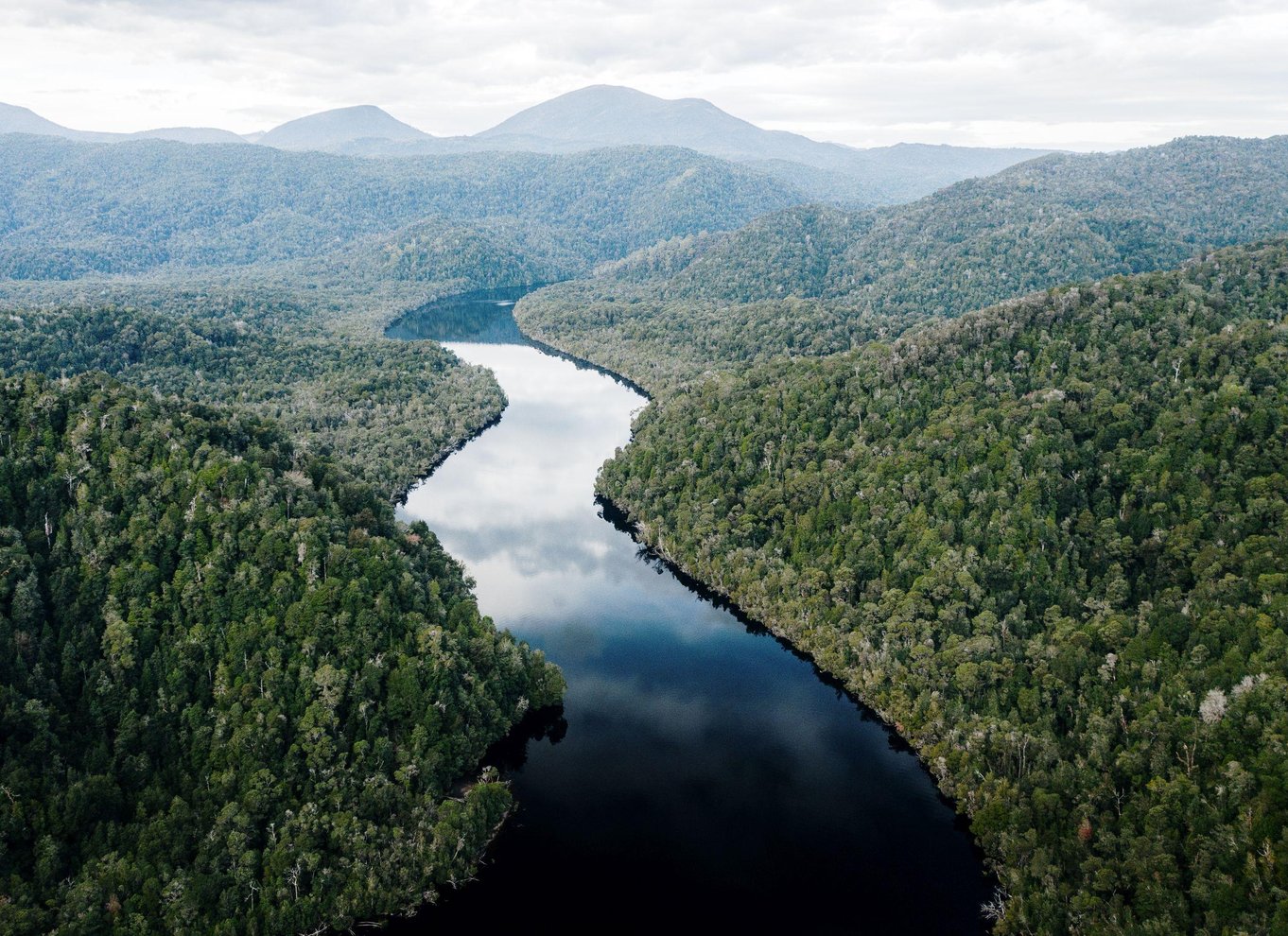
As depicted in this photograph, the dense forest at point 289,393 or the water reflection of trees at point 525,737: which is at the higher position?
the dense forest at point 289,393

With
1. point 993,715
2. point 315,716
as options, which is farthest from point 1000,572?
point 315,716

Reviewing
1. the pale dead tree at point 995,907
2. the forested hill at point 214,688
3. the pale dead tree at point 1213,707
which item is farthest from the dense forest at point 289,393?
the pale dead tree at point 1213,707

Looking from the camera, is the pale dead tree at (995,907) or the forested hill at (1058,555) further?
the pale dead tree at (995,907)

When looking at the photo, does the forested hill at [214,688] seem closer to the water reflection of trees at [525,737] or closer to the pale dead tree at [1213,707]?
the water reflection of trees at [525,737]

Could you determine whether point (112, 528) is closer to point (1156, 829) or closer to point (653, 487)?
point (653, 487)

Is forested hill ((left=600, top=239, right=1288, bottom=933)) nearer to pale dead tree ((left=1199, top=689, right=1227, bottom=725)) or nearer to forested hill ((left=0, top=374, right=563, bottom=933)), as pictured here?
pale dead tree ((left=1199, top=689, right=1227, bottom=725))

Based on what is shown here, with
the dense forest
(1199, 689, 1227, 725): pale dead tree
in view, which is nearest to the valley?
(1199, 689, 1227, 725): pale dead tree
